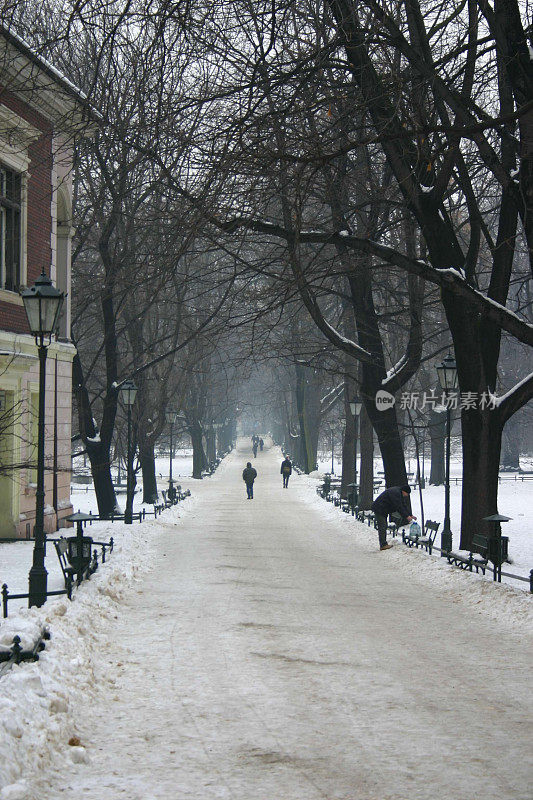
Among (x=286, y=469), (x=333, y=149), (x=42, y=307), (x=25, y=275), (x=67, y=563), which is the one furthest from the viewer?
(x=286, y=469)

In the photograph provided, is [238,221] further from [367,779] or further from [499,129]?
[367,779]

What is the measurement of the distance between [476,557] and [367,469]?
14.1m

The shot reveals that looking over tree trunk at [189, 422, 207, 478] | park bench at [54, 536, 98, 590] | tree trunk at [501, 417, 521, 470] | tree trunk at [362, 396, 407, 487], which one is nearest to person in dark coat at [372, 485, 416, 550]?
tree trunk at [362, 396, 407, 487]

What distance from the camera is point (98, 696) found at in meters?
7.14

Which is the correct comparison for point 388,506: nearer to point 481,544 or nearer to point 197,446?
point 481,544

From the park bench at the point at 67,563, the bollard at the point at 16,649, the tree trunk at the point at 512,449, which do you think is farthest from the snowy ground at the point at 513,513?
the tree trunk at the point at 512,449

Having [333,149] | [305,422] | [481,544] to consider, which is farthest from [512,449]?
[333,149]

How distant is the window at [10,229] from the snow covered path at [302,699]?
7878 millimetres

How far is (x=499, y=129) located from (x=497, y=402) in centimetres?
461

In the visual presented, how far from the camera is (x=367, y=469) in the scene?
1161 inches

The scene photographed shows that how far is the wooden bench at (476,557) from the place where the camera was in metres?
13.9

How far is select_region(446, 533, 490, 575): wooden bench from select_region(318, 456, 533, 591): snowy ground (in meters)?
0.51

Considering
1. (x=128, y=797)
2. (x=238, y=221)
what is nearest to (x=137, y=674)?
(x=128, y=797)

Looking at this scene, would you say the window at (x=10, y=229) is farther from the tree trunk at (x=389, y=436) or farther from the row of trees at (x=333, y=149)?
the tree trunk at (x=389, y=436)
